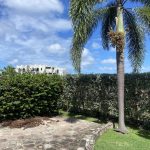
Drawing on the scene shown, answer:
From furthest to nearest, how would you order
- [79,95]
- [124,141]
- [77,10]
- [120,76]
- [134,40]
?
[79,95] < [134,40] < [120,76] < [77,10] < [124,141]

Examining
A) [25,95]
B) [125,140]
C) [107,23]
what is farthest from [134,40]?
[25,95]

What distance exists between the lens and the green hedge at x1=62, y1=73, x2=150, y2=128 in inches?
543

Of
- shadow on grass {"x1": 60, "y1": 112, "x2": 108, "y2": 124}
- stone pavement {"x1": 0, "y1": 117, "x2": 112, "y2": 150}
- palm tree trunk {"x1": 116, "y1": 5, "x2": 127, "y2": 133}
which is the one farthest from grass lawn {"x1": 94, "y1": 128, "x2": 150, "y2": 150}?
shadow on grass {"x1": 60, "y1": 112, "x2": 108, "y2": 124}

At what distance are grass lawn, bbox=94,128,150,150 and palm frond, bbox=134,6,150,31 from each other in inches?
145

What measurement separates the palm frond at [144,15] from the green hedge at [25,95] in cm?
494

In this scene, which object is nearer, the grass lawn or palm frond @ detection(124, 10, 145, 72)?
the grass lawn

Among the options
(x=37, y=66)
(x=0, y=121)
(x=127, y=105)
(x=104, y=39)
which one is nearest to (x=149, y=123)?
(x=127, y=105)

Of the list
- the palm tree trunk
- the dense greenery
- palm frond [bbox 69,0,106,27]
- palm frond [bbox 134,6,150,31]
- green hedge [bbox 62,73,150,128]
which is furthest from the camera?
the dense greenery

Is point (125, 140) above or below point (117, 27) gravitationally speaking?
below

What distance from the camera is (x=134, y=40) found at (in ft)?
49.4

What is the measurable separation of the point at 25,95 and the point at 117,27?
15.8 feet

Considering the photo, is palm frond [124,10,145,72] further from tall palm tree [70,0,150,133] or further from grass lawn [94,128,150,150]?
grass lawn [94,128,150,150]

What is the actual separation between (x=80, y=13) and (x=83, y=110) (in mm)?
6103

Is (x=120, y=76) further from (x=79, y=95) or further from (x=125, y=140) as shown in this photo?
(x=79, y=95)
